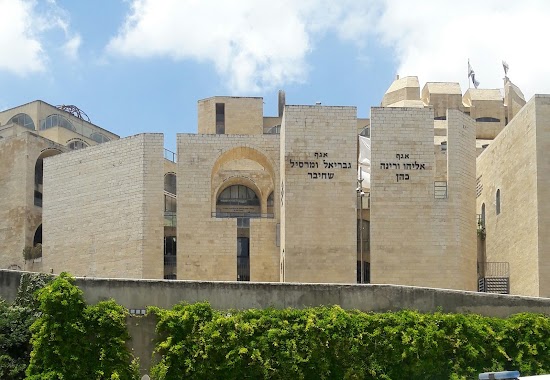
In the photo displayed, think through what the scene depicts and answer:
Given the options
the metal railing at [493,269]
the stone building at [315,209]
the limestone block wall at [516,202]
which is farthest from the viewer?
the metal railing at [493,269]

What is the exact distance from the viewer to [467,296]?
18.1 metres

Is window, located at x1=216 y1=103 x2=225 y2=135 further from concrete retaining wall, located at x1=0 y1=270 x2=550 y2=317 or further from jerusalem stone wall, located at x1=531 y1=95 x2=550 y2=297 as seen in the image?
concrete retaining wall, located at x1=0 y1=270 x2=550 y2=317

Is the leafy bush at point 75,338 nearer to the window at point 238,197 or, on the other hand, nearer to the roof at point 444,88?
the window at point 238,197

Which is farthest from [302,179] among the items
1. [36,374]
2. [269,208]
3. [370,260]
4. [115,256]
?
[36,374]

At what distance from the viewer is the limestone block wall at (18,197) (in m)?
37.7

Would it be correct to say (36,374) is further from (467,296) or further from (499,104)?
(499,104)

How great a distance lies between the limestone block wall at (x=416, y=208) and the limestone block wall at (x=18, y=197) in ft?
48.6

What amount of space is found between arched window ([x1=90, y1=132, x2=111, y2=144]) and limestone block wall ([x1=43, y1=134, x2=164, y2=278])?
17178 mm

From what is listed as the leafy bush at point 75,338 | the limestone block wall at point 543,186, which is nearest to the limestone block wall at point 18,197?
the limestone block wall at point 543,186

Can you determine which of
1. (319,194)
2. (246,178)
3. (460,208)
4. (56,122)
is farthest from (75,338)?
(56,122)

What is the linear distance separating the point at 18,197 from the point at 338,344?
23.8 m

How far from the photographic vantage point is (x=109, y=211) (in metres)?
31.4

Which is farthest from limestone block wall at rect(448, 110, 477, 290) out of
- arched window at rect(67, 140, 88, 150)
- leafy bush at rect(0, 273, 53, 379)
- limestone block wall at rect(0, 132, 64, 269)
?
arched window at rect(67, 140, 88, 150)

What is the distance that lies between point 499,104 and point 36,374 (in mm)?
40217
